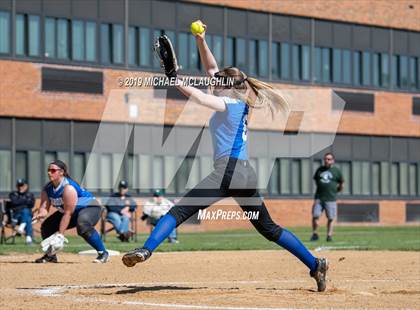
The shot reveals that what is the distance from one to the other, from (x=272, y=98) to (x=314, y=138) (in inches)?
1367

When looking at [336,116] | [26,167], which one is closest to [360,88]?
[336,116]

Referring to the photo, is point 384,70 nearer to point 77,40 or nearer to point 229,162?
point 77,40

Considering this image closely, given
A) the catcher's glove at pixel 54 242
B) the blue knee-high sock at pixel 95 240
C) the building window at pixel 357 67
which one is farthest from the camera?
the building window at pixel 357 67

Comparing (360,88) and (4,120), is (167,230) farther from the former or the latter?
(360,88)

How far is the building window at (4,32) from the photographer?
35938 mm

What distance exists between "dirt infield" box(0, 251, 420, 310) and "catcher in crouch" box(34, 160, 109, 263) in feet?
1.17

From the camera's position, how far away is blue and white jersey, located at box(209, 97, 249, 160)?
1095 centimetres

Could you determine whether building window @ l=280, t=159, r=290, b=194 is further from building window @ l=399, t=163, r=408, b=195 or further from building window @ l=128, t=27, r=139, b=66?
building window @ l=128, t=27, r=139, b=66

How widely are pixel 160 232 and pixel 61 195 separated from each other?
553 cm

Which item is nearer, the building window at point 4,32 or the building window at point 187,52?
the building window at point 4,32

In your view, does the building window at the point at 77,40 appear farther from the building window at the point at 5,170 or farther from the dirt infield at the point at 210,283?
the dirt infield at the point at 210,283

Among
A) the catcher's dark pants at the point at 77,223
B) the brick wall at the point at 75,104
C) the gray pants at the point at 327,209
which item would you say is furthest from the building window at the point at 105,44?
the catcher's dark pants at the point at 77,223

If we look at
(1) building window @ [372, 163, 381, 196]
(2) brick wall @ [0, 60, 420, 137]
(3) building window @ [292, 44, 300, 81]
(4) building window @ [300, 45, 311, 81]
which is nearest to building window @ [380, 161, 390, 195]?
(1) building window @ [372, 163, 381, 196]

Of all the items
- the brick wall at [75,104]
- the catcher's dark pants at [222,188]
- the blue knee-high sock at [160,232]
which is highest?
the brick wall at [75,104]
